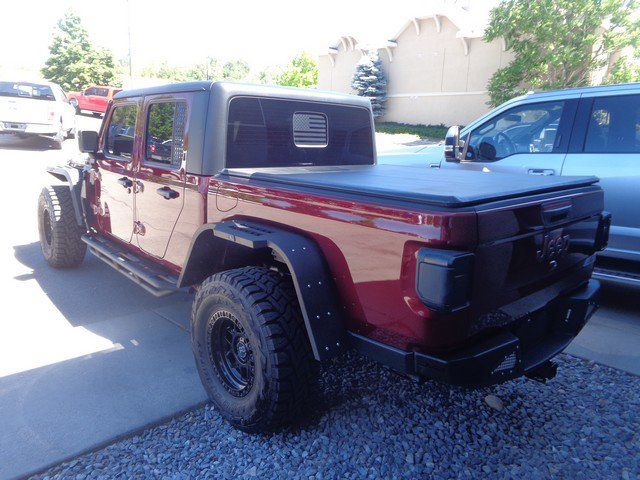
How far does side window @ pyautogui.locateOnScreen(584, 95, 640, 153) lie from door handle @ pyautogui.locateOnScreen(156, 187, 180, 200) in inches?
142

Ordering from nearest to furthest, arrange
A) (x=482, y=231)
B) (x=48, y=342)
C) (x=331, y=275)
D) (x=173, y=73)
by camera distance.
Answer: (x=482, y=231) → (x=331, y=275) → (x=48, y=342) → (x=173, y=73)

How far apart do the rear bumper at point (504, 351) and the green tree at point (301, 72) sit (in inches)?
1723

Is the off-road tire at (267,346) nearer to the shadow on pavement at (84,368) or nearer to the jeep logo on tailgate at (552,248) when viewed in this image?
the shadow on pavement at (84,368)

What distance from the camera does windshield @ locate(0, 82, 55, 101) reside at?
45.7 feet

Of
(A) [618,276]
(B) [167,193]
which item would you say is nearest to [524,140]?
(A) [618,276]

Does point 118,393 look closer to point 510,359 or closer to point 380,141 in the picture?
point 510,359

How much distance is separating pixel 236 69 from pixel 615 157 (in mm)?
115412

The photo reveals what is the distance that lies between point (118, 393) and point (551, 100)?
447 centimetres

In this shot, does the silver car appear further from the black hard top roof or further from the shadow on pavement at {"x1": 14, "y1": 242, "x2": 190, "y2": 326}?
the shadow on pavement at {"x1": 14, "y1": 242, "x2": 190, "y2": 326}

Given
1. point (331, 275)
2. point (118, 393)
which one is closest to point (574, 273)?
point (331, 275)

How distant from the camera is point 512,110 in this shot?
16.8 feet

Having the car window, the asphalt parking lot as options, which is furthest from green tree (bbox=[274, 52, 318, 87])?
the asphalt parking lot

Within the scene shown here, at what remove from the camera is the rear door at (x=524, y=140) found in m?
4.69

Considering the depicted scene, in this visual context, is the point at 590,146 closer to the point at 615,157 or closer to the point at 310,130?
the point at 615,157
